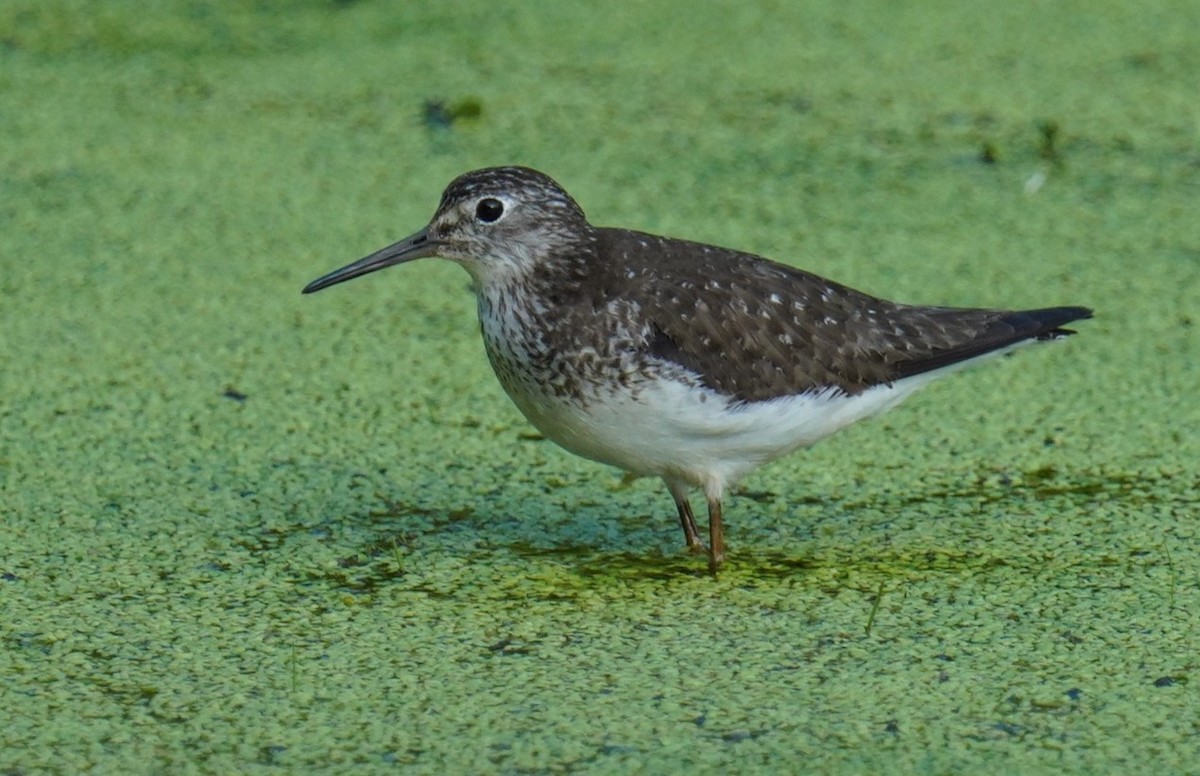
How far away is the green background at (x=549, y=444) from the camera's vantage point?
360 centimetres

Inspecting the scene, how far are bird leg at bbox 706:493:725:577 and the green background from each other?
0.25ft

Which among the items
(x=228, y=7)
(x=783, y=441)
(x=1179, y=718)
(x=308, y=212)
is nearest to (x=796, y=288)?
(x=783, y=441)

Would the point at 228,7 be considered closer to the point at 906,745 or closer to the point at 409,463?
the point at 409,463

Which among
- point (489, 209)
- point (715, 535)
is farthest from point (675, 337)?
point (489, 209)

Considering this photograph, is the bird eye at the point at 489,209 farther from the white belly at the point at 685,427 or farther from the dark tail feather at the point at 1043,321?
the dark tail feather at the point at 1043,321

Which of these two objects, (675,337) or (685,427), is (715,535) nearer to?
(685,427)

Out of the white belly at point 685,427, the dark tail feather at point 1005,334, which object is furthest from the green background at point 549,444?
the dark tail feather at point 1005,334

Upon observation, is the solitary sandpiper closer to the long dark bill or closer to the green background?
the long dark bill

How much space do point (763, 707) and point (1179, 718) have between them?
0.80 m

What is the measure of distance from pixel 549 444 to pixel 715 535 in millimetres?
902

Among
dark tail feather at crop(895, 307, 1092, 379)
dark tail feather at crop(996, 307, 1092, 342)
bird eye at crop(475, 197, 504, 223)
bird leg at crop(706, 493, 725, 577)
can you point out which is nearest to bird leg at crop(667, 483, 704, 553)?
bird leg at crop(706, 493, 725, 577)

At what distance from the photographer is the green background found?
360 cm

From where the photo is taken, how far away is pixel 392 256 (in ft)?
14.9

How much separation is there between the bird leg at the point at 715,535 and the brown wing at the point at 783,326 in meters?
0.27
